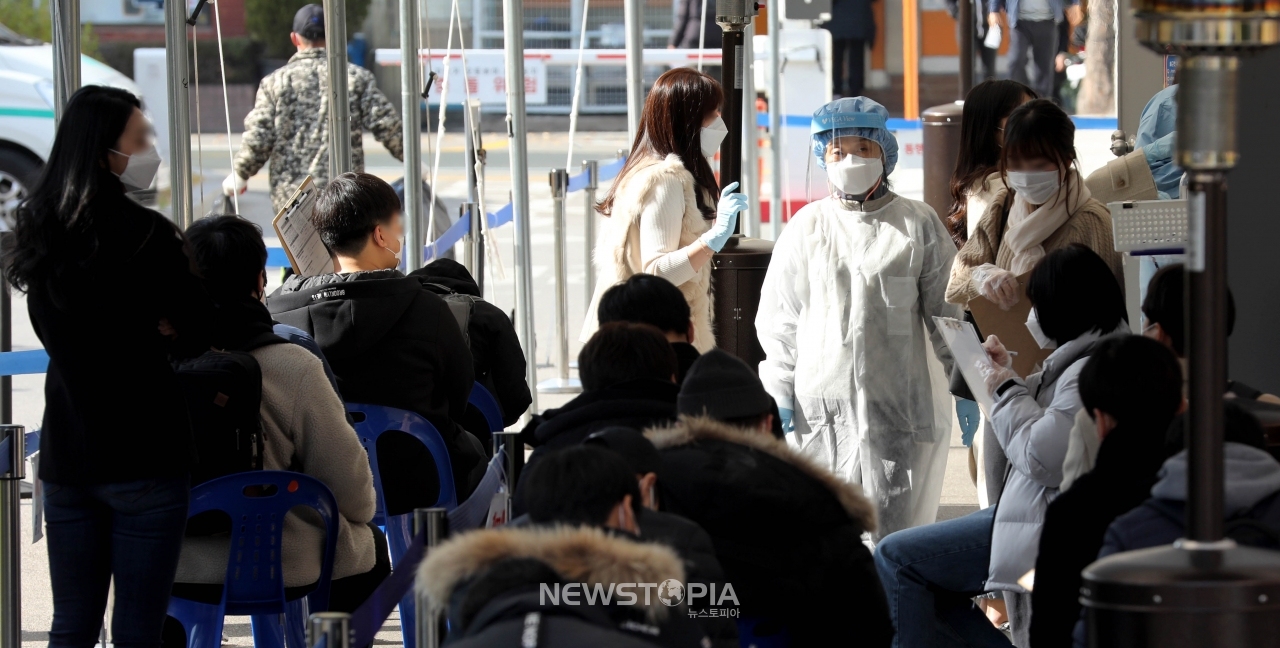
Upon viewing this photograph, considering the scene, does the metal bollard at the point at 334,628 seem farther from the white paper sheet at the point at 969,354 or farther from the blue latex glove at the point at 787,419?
the blue latex glove at the point at 787,419

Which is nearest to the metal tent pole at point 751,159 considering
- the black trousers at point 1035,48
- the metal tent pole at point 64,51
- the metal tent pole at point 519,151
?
the metal tent pole at point 519,151

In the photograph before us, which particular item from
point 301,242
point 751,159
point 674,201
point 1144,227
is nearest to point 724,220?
point 674,201

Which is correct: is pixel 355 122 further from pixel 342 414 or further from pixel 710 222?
pixel 342 414

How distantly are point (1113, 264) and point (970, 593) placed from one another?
1103 mm

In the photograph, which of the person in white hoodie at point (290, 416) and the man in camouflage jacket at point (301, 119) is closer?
the person in white hoodie at point (290, 416)

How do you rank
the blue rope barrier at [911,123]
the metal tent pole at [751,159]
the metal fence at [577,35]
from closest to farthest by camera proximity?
the metal tent pole at [751,159]
the blue rope barrier at [911,123]
the metal fence at [577,35]

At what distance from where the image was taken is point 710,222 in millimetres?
5324

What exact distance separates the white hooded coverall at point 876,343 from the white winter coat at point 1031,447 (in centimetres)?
114

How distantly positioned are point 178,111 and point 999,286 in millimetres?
2942

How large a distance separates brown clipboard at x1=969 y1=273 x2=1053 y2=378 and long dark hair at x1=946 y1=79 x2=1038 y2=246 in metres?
0.66

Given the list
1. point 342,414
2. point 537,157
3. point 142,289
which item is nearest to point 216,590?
point 342,414

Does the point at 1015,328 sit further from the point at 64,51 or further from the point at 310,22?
the point at 310,22

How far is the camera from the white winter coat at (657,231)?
5.06 m

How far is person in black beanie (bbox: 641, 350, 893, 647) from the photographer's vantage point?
9.56ft
